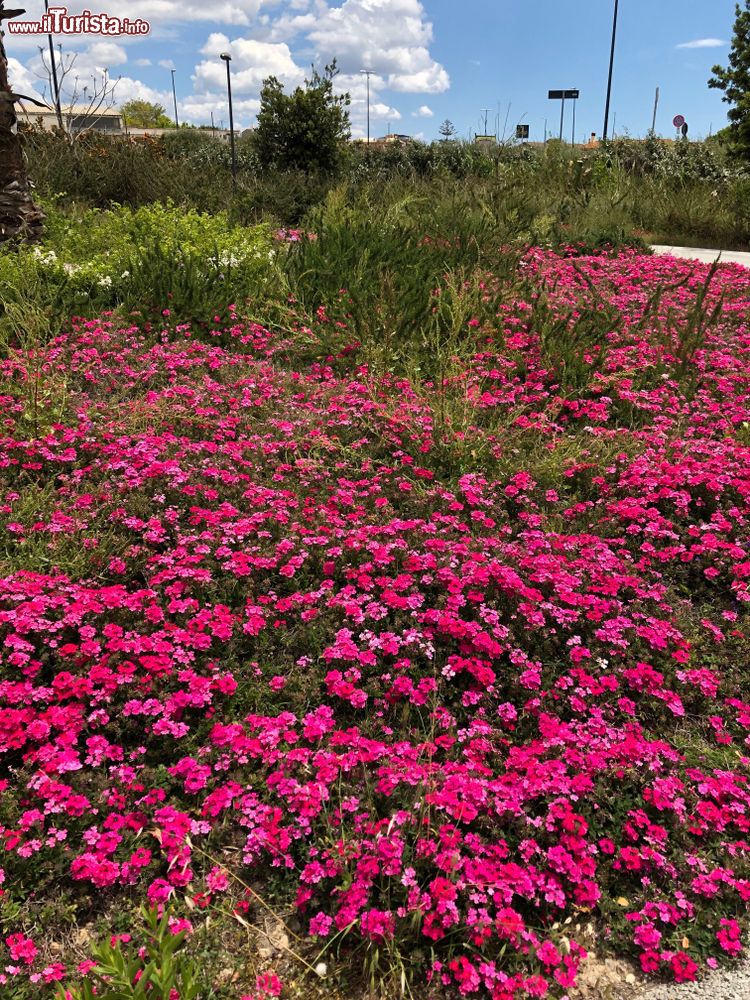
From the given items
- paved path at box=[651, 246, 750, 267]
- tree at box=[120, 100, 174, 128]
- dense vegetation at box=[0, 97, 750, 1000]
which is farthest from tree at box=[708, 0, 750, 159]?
tree at box=[120, 100, 174, 128]

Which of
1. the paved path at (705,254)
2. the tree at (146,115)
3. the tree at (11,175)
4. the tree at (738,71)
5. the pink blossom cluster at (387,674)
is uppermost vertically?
the tree at (146,115)

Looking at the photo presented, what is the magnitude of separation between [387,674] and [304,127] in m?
15.1

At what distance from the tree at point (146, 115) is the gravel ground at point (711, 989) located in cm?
7231

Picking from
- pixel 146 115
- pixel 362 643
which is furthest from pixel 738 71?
pixel 146 115

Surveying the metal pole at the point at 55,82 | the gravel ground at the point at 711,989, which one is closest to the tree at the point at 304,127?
the metal pole at the point at 55,82

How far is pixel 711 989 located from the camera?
2289mm

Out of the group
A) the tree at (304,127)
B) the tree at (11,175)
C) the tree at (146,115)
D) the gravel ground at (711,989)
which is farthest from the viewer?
the tree at (146,115)

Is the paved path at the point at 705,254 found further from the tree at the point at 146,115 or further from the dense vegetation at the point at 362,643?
the tree at the point at 146,115

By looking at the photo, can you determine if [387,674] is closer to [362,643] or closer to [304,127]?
[362,643]

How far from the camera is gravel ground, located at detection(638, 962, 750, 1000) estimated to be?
2268mm

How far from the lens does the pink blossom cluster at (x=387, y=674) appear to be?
2.43m

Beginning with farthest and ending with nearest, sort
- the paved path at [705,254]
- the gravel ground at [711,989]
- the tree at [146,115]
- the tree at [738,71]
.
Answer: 1. the tree at [146,115]
2. the tree at [738,71]
3. the paved path at [705,254]
4. the gravel ground at [711,989]

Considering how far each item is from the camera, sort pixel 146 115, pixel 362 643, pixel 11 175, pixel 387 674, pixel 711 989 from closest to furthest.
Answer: pixel 711 989, pixel 387 674, pixel 362 643, pixel 11 175, pixel 146 115

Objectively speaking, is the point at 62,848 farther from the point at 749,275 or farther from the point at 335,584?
the point at 749,275
